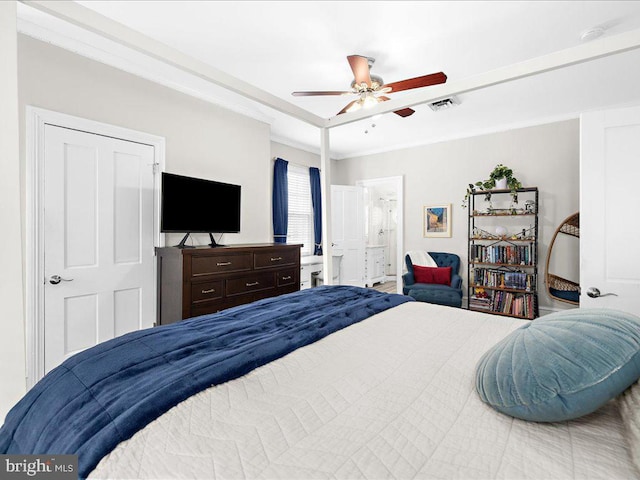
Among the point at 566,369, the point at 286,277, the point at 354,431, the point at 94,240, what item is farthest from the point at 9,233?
the point at 286,277

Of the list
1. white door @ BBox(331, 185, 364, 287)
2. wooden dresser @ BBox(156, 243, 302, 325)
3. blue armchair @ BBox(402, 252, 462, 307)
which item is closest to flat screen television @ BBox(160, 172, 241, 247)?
wooden dresser @ BBox(156, 243, 302, 325)

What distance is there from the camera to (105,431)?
0.74 metres

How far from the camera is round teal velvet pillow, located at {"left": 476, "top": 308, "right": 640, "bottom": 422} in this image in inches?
28.0

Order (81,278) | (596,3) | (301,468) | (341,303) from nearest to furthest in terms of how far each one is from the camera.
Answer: (301,468)
(341,303)
(596,3)
(81,278)

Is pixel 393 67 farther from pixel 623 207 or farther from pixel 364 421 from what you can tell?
pixel 364 421

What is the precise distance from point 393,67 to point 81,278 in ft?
10.7

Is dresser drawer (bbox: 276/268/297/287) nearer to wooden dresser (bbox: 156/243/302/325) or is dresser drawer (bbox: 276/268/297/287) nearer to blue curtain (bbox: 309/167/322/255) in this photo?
wooden dresser (bbox: 156/243/302/325)

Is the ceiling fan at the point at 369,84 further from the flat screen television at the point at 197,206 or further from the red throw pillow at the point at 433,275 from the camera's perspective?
the red throw pillow at the point at 433,275

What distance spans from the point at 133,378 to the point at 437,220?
5.01 metres

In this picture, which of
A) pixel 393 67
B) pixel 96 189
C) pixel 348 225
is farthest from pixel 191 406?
pixel 348 225

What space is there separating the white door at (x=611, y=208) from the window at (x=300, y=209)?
12.7 ft

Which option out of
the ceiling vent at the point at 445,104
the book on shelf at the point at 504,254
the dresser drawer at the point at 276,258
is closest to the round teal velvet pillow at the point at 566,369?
the dresser drawer at the point at 276,258

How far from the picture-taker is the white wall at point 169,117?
8.09 ft

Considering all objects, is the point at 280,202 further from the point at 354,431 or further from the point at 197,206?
the point at 354,431
